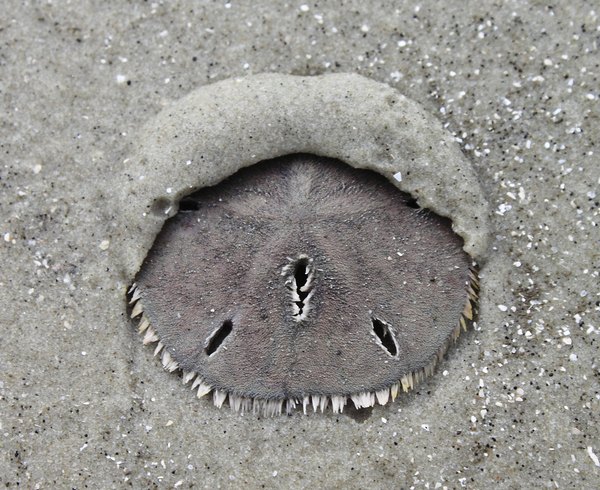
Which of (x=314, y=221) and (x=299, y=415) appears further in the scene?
(x=299, y=415)

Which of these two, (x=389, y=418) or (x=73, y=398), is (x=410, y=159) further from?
(x=73, y=398)

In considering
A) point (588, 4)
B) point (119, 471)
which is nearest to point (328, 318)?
point (119, 471)

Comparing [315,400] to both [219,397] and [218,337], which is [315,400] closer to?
[219,397]

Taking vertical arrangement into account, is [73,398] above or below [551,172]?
below

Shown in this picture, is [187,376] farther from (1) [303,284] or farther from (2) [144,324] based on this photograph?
(1) [303,284]

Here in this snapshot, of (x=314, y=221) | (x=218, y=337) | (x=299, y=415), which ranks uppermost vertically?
(x=314, y=221)

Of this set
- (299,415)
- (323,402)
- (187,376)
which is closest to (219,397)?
(187,376)

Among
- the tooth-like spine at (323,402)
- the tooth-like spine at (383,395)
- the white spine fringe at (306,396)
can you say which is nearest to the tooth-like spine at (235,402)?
the white spine fringe at (306,396)

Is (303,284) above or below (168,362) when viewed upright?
above
